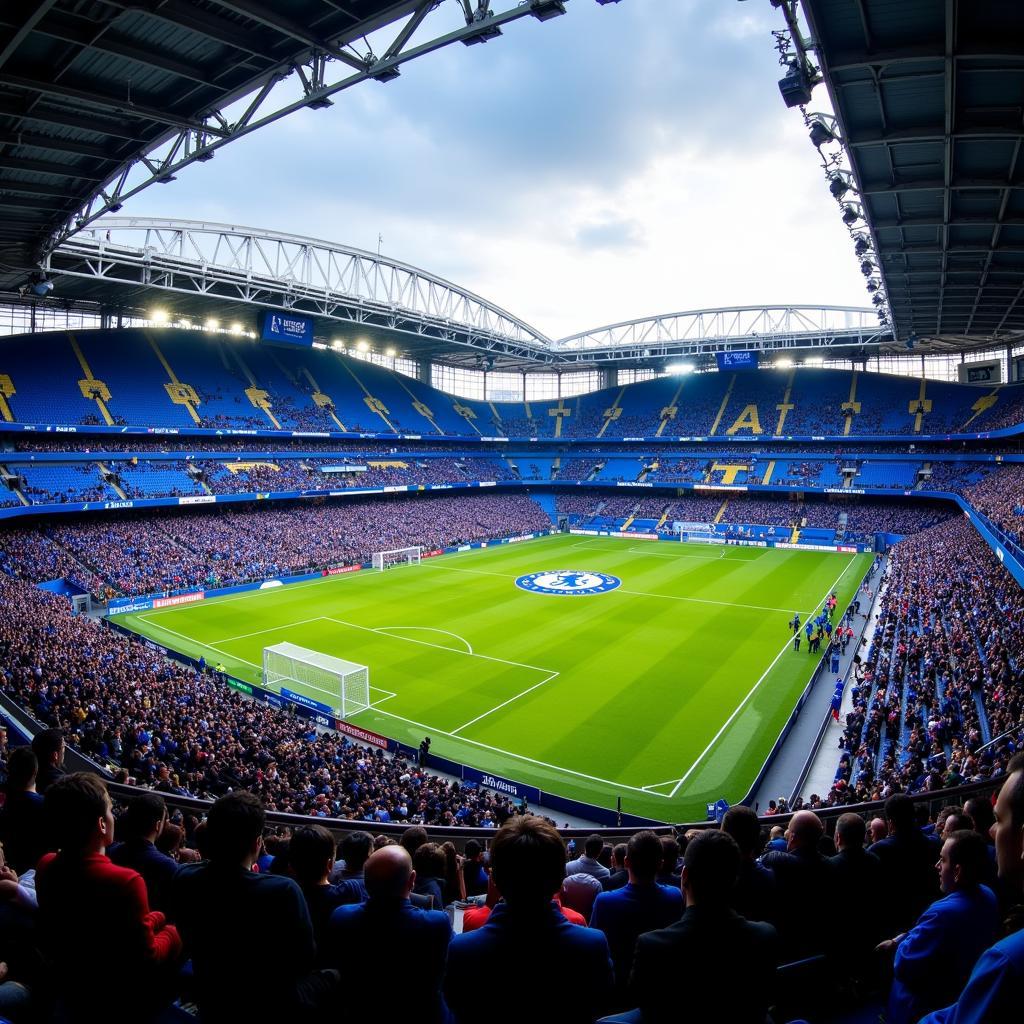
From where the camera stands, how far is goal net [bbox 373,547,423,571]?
154ft

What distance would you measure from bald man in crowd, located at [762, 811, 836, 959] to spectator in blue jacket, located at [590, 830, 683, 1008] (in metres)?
0.86

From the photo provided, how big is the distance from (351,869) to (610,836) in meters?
8.07

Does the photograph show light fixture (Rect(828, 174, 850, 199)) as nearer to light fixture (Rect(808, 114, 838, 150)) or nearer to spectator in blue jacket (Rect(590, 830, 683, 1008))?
light fixture (Rect(808, 114, 838, 150))

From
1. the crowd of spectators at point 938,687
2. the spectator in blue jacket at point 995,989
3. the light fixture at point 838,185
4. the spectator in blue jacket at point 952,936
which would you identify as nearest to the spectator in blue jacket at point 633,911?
the spectator in blue jacket at point 952,936

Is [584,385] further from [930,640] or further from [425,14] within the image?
[425,14]

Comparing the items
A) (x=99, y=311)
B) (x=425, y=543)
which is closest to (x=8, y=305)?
(x=99, y=311)

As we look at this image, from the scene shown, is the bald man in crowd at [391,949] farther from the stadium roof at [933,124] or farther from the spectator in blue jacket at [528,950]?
the stadium roof at [933,124]

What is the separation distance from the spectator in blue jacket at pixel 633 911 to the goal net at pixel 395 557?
43858 mm

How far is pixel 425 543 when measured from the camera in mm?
52688

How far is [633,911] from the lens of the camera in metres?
3.64

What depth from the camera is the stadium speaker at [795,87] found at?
511 inches

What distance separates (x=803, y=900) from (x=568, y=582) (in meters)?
38.3

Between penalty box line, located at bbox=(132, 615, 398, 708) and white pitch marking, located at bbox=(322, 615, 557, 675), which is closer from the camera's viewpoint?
Result: penalty box line, located at bbox=(132, 615, 398, 708)

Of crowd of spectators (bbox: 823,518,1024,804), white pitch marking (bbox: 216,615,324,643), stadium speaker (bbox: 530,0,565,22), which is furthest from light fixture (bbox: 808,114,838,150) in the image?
white pitch marking (bbox: 216,615,324,643)
